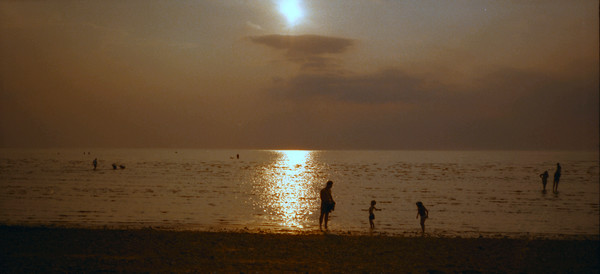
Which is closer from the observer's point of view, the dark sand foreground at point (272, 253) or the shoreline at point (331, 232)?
the dark sand foreground at point (272, 253)

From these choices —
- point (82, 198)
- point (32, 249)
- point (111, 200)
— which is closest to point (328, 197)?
point (32, 249)

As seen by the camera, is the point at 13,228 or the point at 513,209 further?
the point at 513,209

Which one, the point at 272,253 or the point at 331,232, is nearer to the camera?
the point at 272,253

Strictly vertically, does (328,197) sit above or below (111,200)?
above

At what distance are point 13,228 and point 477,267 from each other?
15.7 metres

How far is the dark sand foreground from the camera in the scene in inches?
448

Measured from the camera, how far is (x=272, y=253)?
1306 centimetres

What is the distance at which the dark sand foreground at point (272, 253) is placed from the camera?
11.4m

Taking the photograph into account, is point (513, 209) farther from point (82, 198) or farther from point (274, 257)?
point (82, 198)

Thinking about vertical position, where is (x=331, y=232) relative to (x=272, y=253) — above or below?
below

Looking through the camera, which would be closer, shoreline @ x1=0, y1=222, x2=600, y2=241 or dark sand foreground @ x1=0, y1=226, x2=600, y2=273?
dark sand foreground @ x1=0, y1=226, x2=600, y2=273

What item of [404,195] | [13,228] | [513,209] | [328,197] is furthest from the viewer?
[404,195]

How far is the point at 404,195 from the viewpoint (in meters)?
38.1

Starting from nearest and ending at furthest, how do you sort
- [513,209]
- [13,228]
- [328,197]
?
1. [13,228]
2. [328,197]
3. [513,209]
